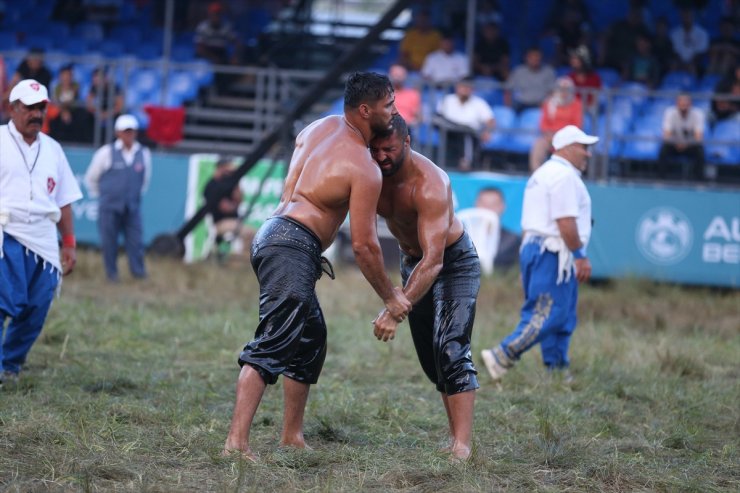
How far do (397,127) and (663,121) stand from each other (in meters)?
9.91

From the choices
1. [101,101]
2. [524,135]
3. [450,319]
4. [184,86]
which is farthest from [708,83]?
[450,319]

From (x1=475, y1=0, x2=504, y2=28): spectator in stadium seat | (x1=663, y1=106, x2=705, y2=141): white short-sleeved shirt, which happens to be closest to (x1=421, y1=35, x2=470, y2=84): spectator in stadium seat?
(x1=475, y1=0, x2=504, y2=28): spectator in stadium seat

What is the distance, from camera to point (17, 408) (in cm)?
686

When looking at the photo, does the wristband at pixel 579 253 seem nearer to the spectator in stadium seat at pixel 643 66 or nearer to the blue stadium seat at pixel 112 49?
the spectator in stadium seat at pixel 643 66

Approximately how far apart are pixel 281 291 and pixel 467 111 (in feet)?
31.8

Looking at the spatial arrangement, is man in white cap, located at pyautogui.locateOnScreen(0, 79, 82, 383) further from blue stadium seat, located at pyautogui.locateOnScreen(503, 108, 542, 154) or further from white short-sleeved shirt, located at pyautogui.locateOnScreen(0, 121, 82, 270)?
blue stadium seat, located at pyautogui.locateOnScreen(503, 108, 542, 154)

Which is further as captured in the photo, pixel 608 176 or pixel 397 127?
A: pixel 608 176

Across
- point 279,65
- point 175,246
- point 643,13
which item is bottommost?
point 175,246

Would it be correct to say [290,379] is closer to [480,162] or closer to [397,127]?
[397,127]

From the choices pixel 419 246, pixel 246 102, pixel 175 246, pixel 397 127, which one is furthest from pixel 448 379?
pixel 246 102

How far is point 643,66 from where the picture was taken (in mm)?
16969

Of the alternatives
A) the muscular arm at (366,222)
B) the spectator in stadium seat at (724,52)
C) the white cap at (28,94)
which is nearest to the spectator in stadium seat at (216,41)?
the spectator in stadium seat at (724,52)

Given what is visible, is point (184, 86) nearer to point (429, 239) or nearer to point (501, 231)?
point (501, 231)

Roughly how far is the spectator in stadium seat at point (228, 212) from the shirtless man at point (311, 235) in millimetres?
9462
